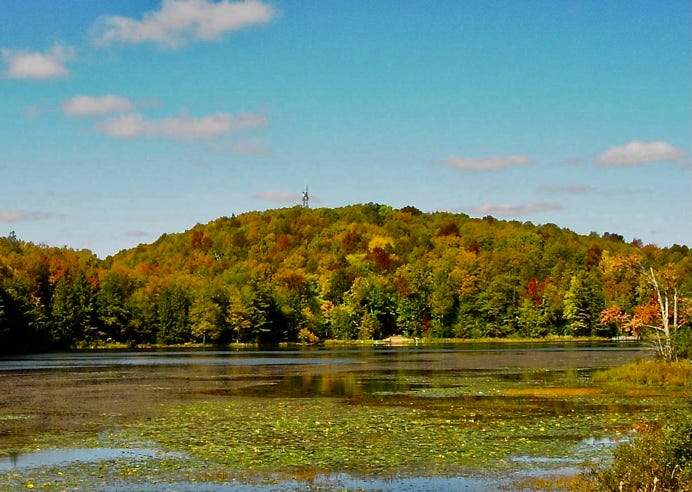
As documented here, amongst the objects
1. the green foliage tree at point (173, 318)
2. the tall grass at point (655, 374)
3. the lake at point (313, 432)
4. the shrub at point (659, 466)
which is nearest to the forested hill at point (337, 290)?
the green foliage tree at point (173, 318)

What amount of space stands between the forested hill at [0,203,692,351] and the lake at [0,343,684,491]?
72.2 meters

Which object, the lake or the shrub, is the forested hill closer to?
the lake

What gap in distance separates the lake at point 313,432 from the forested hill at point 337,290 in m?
72.2

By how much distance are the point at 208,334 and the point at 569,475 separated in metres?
122

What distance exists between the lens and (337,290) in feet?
530

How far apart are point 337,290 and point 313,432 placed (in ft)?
441

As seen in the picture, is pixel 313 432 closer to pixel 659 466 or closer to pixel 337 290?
pixel 659 466

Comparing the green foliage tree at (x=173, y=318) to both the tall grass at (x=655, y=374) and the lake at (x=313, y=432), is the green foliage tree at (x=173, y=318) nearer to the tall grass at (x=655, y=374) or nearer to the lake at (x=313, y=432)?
the lake at (x=313, y=432)

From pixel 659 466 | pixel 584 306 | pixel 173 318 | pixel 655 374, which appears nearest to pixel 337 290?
pixel 173 318

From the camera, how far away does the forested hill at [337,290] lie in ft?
419

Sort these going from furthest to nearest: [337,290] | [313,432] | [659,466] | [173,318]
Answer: [337,290], [173,318], [313,432], [659,466]

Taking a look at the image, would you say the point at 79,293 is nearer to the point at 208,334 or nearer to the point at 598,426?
the point at 208,334

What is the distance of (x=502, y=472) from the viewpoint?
20.7m

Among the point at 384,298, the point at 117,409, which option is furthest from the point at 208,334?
the point at 117,409
